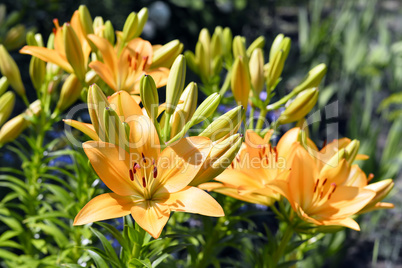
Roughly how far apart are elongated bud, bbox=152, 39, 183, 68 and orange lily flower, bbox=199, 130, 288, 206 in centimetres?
28

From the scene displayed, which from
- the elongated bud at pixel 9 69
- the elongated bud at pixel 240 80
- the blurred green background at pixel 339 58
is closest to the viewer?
the elongated bud at pixel 240 80

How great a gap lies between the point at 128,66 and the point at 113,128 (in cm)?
31

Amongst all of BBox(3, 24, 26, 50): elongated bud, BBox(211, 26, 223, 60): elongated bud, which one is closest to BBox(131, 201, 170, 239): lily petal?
BBox(211, 26, 223, 60): elongated bud

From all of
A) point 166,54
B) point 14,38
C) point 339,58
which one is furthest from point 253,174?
point 339,58

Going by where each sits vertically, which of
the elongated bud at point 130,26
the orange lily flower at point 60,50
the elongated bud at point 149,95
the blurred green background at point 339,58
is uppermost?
the elongated bud at point 130,26

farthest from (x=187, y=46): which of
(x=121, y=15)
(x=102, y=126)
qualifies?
(x=102, y=126)

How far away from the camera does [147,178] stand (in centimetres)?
77

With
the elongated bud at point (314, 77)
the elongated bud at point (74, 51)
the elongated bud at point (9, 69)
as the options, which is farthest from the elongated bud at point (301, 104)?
the elongated bud at point (9, 69)

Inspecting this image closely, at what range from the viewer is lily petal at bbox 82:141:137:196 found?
0.70 meters

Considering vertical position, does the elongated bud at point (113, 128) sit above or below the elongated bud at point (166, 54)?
below

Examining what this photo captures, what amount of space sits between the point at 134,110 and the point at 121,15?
7.82ft

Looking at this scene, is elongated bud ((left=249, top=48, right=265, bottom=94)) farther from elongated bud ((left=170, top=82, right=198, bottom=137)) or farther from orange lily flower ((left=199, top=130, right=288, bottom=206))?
elongated bud ((left=170, top=82, right=198, bottom=137))

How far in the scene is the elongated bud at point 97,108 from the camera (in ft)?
2.31

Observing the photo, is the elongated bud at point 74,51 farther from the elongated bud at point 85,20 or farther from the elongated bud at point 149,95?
the elongated bud at point 149,95
